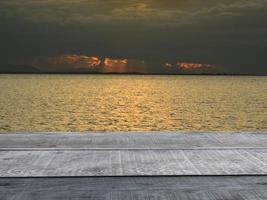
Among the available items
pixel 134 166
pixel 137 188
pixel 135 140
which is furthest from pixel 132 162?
pixel 135 140

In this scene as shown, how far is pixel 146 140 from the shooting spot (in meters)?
12.8

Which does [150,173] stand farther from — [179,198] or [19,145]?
[19,145]

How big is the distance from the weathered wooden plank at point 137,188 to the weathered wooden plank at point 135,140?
351 cm

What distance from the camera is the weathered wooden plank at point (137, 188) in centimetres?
712

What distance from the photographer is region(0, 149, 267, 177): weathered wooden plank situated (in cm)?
874

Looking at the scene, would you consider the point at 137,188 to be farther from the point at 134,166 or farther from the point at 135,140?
the point at 135,140

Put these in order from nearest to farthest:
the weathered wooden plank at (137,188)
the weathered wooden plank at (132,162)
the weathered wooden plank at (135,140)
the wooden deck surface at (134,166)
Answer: the weathered wooden plank at (137,188)
the wooden deck surface at (134,166)
the weathered wooden plank at (132,162)
the weathered wooden plank at (135,140)

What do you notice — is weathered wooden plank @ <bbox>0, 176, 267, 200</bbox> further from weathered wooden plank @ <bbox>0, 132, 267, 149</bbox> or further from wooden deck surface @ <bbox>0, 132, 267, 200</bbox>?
weathered wooden plank @ <bbox>0, 132, 267, 149</bbox>

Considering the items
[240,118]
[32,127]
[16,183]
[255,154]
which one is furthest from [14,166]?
[240,118]

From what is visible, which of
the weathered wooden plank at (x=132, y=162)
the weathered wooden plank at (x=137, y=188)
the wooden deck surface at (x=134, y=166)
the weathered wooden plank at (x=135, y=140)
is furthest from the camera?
the weathered wooden plank at (x=135, y=140)

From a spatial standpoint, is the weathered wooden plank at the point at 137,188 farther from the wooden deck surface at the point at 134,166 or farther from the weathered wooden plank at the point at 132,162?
the weathered wooden plank at the point at 132,162

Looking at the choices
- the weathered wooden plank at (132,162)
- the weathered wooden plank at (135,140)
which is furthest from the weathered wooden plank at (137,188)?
the weathered wooden plank at (135,140)

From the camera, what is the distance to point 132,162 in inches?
380

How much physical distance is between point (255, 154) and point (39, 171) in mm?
4402
